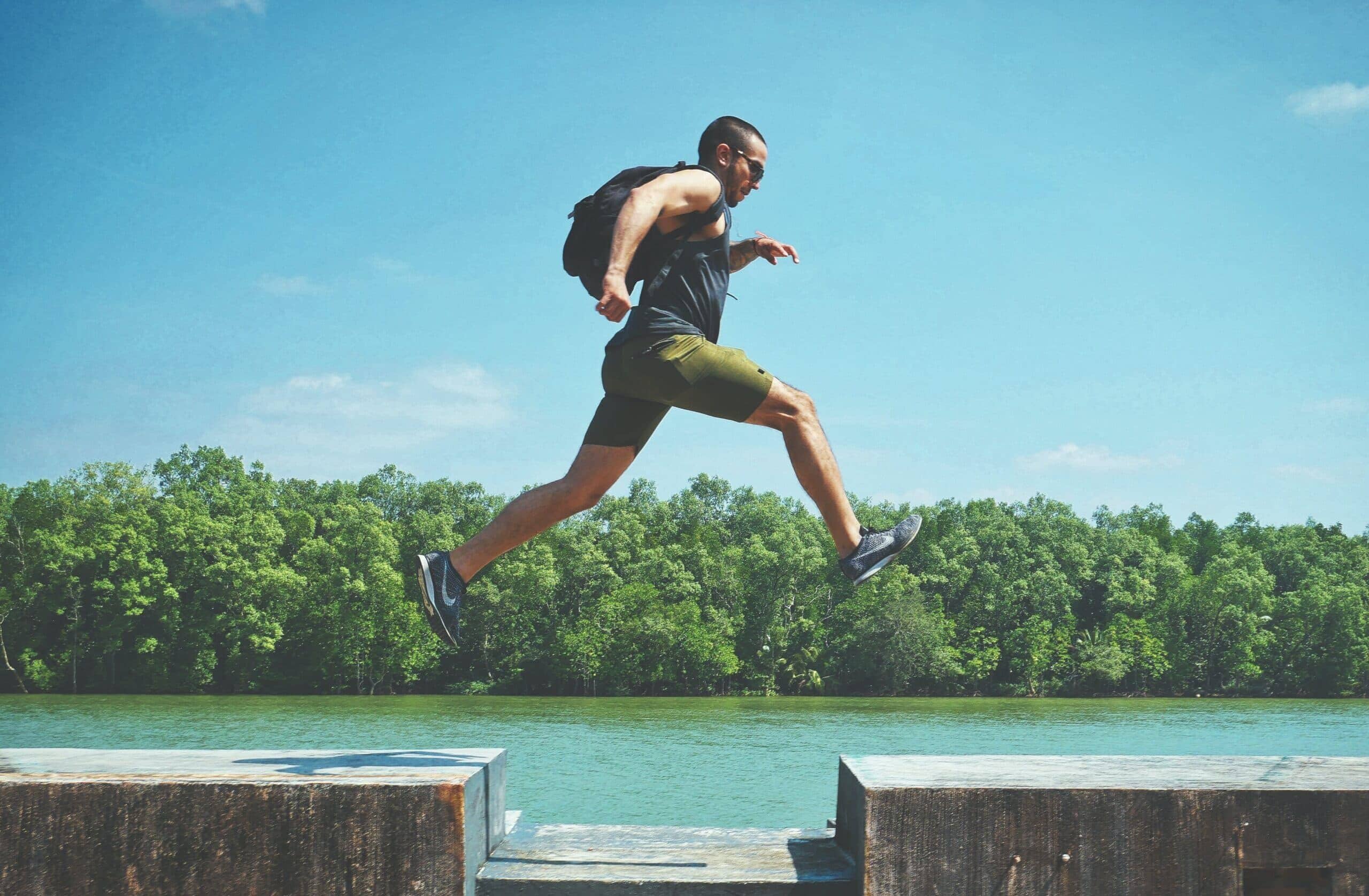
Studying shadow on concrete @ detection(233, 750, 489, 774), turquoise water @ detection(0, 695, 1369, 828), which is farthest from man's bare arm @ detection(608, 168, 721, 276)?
turquoise water @ detection(0, 695, 1369, 828)

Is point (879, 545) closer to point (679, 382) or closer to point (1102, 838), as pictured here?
point (679, 382)

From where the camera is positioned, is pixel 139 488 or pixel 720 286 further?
pixel 139 488

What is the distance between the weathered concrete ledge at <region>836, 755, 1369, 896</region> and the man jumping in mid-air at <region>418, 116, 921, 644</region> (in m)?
1.29

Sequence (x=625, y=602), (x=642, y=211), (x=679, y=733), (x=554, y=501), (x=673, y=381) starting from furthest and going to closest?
(x=625, y=602) < (x=679, y=733) < (x=554, y=501) < (x=673, y=381) < (x=642, y=211)

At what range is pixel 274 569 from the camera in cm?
6438

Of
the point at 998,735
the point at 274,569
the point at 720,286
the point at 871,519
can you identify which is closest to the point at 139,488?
the point at 274,569

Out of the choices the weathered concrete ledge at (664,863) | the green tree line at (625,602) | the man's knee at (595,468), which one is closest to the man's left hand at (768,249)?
the man's knee at (595,468)

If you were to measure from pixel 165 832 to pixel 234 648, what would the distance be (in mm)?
65349

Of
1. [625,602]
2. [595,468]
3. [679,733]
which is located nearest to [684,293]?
[595,468]

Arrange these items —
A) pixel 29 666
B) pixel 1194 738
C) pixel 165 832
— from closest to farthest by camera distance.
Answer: pixel 165 832 < pixel 1194 738 < pixel 29 666

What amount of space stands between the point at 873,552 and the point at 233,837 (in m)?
2.45

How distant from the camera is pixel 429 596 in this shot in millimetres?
4211

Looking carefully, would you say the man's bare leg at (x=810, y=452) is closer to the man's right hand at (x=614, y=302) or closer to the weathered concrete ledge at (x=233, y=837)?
the man's right hand at (x=614, y=302)

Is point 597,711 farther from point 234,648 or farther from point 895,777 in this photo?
point 895,777
